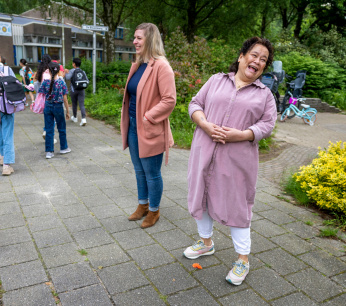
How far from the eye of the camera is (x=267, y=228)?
12.5 ft

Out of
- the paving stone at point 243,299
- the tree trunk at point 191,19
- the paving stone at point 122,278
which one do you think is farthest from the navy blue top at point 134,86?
the tree trunk at point 191,19

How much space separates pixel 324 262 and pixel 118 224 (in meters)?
2.11

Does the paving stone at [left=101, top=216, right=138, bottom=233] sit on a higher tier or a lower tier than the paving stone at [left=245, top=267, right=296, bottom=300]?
lower

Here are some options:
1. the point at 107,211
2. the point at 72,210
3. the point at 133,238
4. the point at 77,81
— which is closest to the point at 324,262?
the point at 133,238

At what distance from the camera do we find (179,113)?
9.06 m

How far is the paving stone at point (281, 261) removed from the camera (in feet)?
9.87

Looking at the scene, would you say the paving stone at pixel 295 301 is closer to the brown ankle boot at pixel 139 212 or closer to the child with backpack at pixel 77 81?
the brown ankle boot at pixel 139 212

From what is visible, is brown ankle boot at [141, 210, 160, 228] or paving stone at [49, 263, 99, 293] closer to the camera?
paving stone at [49, 263, 99, 293]

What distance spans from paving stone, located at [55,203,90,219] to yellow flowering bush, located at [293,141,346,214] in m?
2.84

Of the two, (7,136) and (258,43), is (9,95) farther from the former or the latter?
(258,43)

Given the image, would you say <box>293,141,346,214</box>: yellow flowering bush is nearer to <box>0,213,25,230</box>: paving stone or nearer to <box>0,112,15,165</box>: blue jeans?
<box>0,213,25,230</box>: paving stone

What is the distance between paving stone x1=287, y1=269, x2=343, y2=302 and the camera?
2.68 m

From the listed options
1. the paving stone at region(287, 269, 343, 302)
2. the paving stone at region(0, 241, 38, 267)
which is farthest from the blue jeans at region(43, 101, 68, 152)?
the paving stone at region(287, 269, 343, 302)

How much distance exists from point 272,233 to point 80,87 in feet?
23.4
